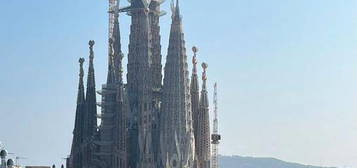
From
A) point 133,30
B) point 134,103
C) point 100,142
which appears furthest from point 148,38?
point 100,142

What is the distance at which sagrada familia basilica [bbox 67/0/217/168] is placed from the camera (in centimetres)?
15550

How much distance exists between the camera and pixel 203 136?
16612 cm

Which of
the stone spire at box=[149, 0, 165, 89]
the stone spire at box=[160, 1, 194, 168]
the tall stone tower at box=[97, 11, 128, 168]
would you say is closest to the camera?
the stone spire at box=[160, 1, 194, 168]

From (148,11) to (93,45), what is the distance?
555 inches

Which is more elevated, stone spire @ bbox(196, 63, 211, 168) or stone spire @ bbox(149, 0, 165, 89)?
stone spire @ bbox(149, 0, 165, 89)

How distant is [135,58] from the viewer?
536 feet

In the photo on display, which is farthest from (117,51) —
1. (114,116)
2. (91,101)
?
(114,116)

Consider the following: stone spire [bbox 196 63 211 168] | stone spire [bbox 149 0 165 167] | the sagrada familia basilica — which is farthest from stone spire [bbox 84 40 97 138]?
stone spire [bbox 196 63 211 168]

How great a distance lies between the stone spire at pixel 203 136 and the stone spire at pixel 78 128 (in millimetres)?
25275

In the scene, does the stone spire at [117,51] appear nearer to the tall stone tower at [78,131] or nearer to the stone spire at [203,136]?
the tall stone tower at [78,131]

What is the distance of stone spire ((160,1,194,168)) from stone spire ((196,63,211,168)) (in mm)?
8178

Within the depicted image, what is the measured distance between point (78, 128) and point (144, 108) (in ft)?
55.3

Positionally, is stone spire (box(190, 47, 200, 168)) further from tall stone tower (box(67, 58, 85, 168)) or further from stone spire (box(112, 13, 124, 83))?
tall stone tower (box(67, 58, 85, 168))

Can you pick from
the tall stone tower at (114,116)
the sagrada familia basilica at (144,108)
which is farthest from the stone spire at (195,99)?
the tall stone tower at (114,116)
